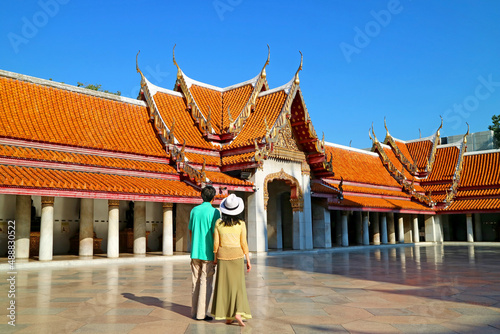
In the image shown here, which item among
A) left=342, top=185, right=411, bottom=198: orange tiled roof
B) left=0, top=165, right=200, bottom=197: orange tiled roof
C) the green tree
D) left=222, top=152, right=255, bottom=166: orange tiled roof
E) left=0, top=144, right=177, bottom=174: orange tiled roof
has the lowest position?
left=0, top=165, right=200, bottom=197: orange tiled roof

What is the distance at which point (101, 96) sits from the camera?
21.7m

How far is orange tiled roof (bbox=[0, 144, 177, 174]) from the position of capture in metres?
15.9

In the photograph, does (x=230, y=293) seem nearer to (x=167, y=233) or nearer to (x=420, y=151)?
(x=167, y=233)

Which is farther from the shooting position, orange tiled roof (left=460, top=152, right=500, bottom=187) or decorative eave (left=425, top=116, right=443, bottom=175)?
decorative eave (left=425, top=116, right=443, bottom=175)

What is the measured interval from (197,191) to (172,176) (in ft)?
5.25

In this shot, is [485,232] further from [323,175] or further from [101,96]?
[101,96]

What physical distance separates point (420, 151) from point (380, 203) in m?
13.5

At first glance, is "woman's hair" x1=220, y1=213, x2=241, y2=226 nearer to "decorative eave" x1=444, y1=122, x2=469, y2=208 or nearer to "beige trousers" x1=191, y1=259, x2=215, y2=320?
"beige trousers" x1=191, y1=259, x2=215, y2=320

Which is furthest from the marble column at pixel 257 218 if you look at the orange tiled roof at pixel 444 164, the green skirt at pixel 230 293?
the orange tiled roof at pixel 444 164

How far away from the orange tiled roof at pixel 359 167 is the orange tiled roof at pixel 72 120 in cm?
1418

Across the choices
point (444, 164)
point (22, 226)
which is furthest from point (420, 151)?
point (22, 226)

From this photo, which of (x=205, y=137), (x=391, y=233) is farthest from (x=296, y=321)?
(x=391, y=233)

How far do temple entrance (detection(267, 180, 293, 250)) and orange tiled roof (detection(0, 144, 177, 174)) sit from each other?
21.6ft

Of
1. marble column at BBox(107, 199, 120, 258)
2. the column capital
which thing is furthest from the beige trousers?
marble column at BBox(107, 199, 120, 258)
